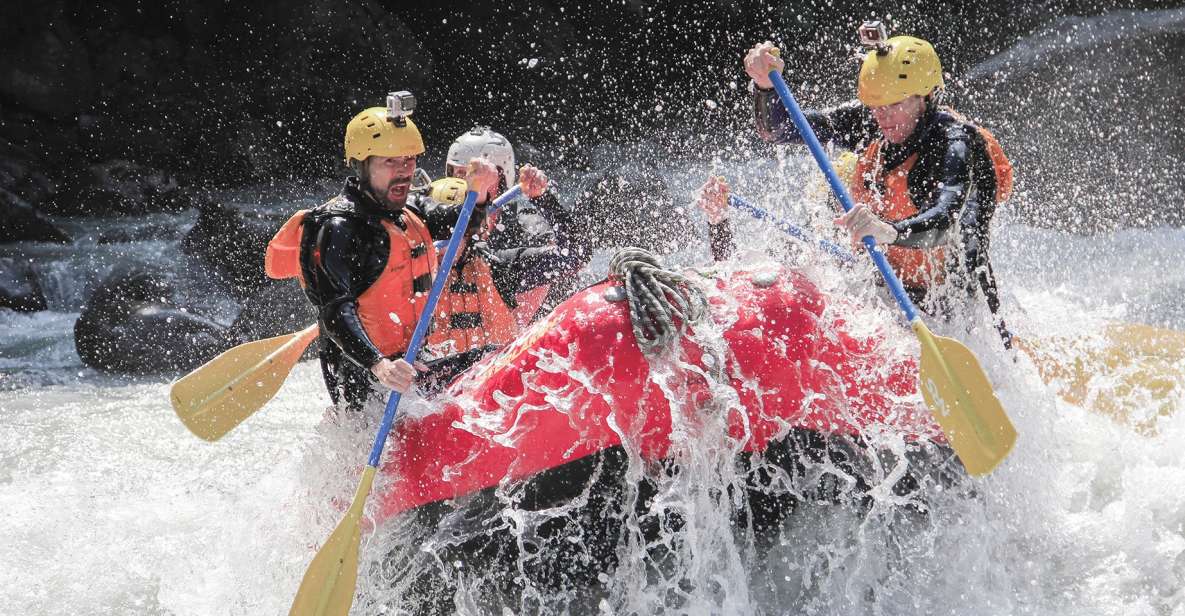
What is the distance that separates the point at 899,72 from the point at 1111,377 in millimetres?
1526

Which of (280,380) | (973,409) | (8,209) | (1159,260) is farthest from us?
(8,209)

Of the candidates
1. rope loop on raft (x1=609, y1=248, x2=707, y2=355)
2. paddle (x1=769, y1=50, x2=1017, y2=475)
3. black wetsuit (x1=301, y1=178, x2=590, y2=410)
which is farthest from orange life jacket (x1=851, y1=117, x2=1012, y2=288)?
black wetsuit (x1=301, y1=178, x2=590, y2=410)

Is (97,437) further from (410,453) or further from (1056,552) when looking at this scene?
(1056,552)

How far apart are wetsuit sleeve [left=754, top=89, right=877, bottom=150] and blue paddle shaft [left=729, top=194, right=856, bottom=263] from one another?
0.98ft

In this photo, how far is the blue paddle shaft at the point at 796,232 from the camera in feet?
11.8

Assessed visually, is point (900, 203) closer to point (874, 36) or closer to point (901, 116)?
point (901, 116)

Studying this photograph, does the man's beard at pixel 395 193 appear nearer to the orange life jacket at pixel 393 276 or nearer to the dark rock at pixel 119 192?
the orange life jacket at pixel 393 276

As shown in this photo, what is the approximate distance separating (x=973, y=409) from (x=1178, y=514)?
4.54 feet

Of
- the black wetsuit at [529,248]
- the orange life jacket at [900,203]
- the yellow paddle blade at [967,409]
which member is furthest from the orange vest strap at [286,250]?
the yellow paddle blade at [967,409]

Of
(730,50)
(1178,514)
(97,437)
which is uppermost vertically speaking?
(97,437)

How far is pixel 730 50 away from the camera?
426 inches

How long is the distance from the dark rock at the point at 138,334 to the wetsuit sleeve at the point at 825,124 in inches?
201

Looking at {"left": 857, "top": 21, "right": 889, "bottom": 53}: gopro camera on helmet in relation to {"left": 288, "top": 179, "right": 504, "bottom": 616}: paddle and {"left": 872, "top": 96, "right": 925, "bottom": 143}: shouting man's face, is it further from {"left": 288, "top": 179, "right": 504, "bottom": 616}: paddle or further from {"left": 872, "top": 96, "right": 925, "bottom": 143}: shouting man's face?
{"left": 288, "top": 179, "right": 504, "bottom": 616}: paddle

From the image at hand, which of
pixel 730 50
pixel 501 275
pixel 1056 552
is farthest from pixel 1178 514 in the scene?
pixel 730 50
